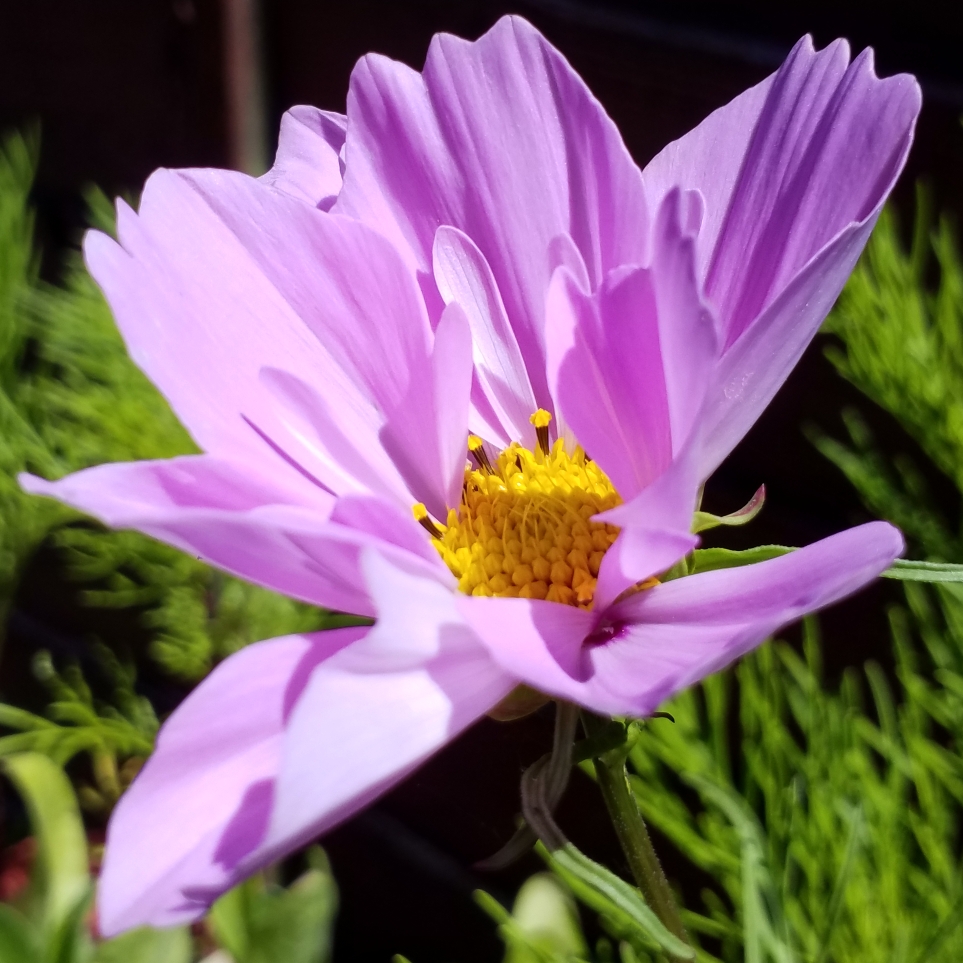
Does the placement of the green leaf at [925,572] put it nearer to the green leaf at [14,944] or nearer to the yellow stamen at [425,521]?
the yellow stamen at [425,521]

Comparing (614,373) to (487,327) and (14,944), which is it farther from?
(14,944)

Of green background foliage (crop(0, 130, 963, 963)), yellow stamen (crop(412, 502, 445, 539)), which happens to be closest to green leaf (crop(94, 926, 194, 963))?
green background foliage (crop(0, 130, 963, 963))

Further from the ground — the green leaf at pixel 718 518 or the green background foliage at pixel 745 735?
the green leaf at pixel 718 518

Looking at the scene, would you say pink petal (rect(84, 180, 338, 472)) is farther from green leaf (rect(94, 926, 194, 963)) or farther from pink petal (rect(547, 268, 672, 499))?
green leaf (rect(94, 926, 194, 963))

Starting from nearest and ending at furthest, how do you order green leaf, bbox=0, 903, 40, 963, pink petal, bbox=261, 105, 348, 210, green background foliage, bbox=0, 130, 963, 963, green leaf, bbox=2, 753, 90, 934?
pink petal, bbox=261, 105, 348, 210 < green background foliage, bbox=0, 130, 963, 963 < green leaf, bbox=0, 903, 40, 963 < green leaf, bbox=2, 753, 90, 934

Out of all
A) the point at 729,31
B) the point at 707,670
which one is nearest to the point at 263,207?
the point at 707,670

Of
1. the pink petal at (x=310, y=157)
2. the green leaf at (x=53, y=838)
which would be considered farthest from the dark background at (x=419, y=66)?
the green leaf at (x=53, y=838)
